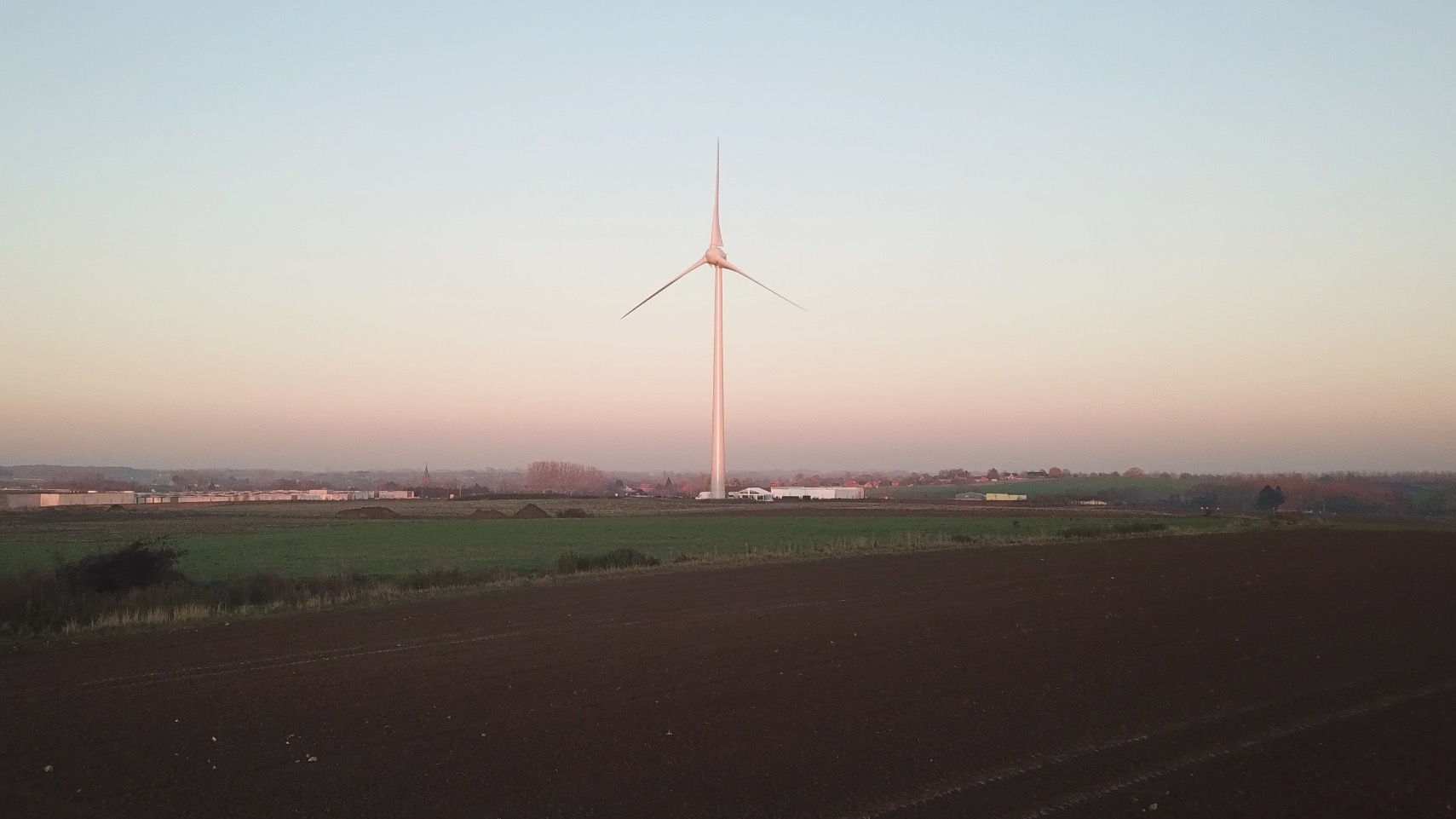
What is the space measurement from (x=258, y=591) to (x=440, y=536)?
3139 centimetres

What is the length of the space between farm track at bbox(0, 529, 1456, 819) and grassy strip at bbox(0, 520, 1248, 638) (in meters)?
2.24

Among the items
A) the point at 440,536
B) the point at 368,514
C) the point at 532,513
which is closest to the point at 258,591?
the point at 440,536

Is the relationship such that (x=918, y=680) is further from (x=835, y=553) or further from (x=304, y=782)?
(x=835, y=553)

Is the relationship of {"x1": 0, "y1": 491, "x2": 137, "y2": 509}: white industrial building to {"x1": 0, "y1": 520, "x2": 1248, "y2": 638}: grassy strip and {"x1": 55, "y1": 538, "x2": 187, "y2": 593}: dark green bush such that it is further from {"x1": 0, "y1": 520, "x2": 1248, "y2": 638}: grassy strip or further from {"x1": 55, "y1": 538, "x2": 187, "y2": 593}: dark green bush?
{"x1": 0, "y1": 520, "x2": 1248, "y2": 638}: grassy strip

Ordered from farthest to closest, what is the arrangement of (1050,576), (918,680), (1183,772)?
(1050,576)
(918,680)
(1183,772)

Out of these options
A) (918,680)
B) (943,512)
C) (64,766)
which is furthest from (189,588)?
(943,512)

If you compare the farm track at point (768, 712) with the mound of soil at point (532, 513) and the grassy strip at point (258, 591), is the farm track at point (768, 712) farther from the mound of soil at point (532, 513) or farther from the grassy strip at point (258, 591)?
the mound of soil at point (532, 513)

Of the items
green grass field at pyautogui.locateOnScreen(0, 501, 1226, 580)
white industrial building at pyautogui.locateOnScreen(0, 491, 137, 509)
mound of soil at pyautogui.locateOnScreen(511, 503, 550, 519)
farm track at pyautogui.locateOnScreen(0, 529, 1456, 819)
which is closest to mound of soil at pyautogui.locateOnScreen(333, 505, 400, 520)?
green grass field at pyautogui.locateOnScreen(0, 501, 1226, 580)

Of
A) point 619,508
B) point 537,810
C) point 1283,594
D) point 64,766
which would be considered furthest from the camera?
point 619,508

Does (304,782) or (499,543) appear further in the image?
(499,543)

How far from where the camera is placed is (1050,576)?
28656 millimetres

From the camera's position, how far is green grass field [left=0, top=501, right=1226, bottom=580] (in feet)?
133

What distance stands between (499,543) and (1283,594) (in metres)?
35.2

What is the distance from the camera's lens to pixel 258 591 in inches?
1089
